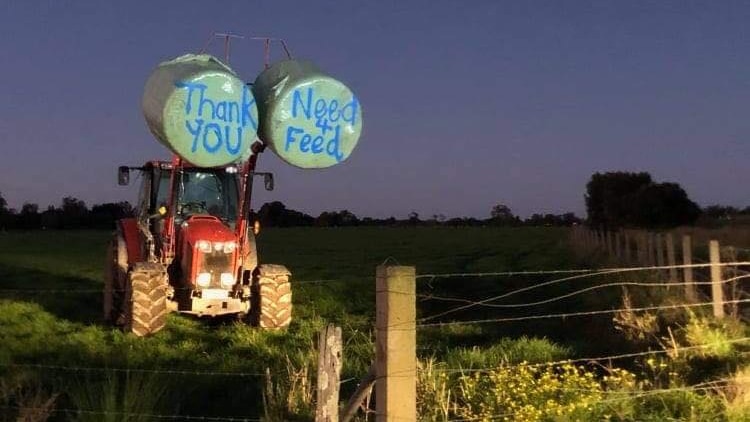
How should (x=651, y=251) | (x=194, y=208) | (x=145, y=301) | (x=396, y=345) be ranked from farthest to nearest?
(x=651, y=251) → (x=194, y=208) → (x=145, y=301) → (x=396, y=345)

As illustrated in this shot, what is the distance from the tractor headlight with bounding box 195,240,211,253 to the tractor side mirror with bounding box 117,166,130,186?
1.39 m

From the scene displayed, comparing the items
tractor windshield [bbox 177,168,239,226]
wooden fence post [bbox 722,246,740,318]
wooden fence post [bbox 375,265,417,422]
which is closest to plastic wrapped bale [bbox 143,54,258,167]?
wooden fence post [bbox 375,265,417,422]

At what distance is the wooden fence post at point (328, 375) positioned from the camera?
5.56 metres

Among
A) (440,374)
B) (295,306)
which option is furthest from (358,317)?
(440,374)

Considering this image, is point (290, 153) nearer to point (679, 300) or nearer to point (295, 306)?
point (679, 300)

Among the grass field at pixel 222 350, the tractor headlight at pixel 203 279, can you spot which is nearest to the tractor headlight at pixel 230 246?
the tractor headlight at pixel 203 279

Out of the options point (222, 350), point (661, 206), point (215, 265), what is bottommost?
point (222, 350)

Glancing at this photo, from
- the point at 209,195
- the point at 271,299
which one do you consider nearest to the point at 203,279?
the point at 271,299

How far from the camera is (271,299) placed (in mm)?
12461

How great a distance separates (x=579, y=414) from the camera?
660cm

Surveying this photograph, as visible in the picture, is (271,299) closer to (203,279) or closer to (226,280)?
(226,280)

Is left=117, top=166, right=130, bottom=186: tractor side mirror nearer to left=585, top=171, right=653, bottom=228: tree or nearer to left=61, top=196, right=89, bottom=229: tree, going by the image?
left=585, top=171, right=653, bottom=228: tree

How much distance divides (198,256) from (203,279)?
13.9 inches

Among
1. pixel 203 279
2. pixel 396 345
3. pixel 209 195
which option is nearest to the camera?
pixel 396 345
